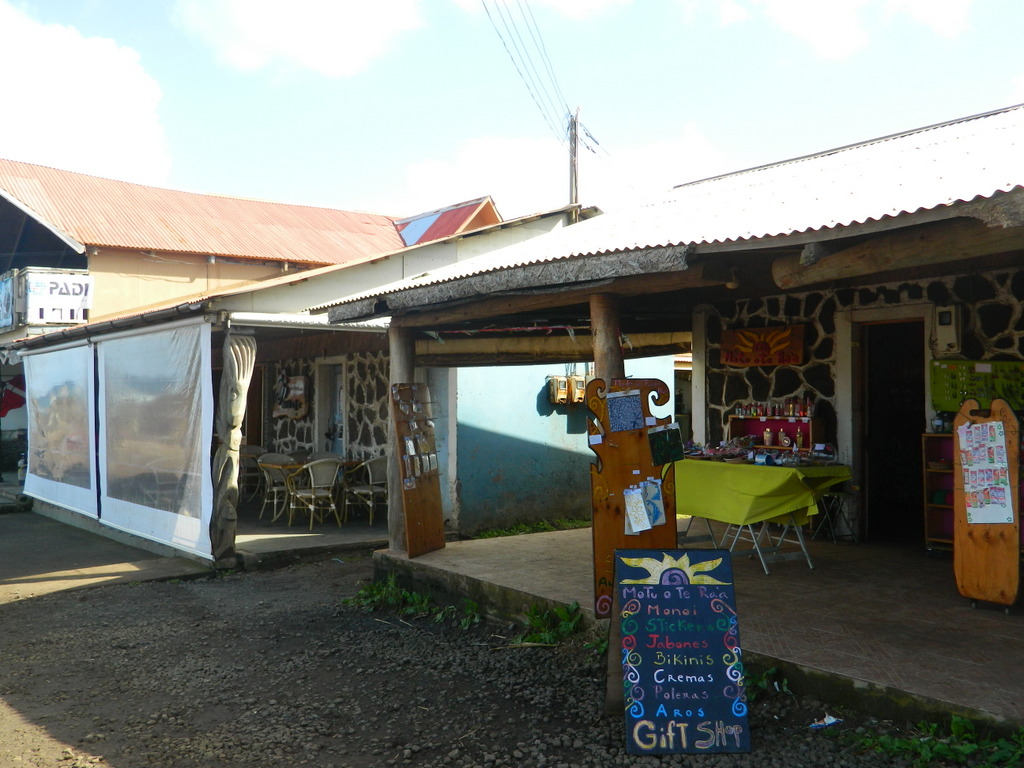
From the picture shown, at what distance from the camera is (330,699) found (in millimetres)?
4988

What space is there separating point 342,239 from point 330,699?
13.1 metres

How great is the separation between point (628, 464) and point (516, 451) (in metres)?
6.01

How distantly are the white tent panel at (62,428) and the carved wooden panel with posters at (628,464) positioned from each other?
881 cm

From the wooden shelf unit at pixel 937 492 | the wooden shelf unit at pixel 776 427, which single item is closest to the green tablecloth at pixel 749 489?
the wooden shelf unit at pixel 937 492

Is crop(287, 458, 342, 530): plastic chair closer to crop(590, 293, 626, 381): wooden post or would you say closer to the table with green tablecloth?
A: the table with green tablecloth

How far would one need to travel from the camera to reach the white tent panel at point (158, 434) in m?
9.01

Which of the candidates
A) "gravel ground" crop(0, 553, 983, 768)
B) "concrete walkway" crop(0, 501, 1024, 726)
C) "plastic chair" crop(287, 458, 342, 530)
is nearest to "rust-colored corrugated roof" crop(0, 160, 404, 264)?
"plastic chair" crop(287, 458, 342, 530)

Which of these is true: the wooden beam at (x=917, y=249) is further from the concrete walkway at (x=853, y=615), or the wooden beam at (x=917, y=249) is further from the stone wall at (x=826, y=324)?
the stone wall at (x=826, y=324)

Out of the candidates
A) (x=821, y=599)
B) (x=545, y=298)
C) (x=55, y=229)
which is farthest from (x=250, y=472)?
(x=821, y=599)

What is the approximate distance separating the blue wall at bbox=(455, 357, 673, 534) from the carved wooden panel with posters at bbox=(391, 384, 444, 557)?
2743 mm

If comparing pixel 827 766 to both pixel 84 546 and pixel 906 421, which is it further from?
pixel 84 546

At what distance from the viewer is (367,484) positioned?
37.7ft

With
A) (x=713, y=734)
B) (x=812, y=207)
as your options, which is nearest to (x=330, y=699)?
(x=713, y=734)

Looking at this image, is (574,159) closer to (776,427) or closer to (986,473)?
(776,427)
